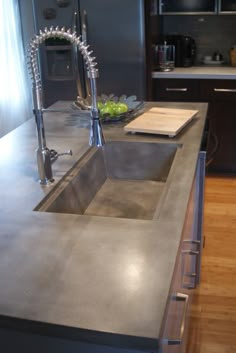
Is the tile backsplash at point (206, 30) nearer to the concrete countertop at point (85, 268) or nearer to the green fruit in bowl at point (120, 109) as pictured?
the green fruit in bowl at point (120, 109)

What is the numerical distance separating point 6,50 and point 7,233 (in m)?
2.66

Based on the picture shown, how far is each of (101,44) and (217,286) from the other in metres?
2.05

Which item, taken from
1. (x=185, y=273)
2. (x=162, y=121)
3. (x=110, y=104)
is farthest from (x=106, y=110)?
(x=185, y=273)

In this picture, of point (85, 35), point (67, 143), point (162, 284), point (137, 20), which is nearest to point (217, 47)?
point (137, 20)

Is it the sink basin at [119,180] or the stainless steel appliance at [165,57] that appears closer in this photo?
the sink basin at [119,180]

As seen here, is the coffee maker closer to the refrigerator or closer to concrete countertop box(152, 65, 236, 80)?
concrete countertop box(152, 65, 236, 80)

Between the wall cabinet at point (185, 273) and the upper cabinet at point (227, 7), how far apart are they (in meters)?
2.12

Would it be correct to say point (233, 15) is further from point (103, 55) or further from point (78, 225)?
point (78, 225)

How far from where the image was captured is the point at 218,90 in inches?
142

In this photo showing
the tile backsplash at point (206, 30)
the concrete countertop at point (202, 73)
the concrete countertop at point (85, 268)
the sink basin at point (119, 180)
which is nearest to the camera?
the concrete countertop at point (85, 268)

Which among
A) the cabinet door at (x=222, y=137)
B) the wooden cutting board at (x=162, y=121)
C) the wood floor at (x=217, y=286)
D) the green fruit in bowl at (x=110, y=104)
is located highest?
the green fruit in bowl at (x=110, y=104)

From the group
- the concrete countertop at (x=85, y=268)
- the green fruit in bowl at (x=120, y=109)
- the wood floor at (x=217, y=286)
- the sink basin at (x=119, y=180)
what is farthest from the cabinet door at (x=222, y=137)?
the concrete countertop at (x=85, y=268)

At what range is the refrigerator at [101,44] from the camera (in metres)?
3.44

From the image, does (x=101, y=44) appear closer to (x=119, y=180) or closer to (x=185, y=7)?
(x=185, y=7)
